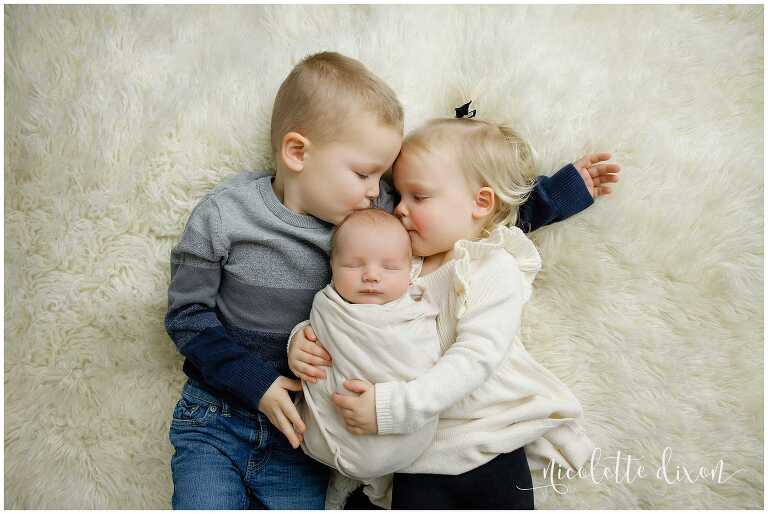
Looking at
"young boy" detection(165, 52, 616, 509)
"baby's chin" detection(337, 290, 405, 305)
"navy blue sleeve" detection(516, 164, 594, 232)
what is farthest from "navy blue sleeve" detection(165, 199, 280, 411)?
"navy blue sleeve" detection(516, 164, 594, 232)

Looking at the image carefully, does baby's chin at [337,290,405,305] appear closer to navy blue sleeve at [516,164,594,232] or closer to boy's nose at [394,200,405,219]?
boy's nose at [394,200,405,219]

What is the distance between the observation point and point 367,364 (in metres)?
1.14

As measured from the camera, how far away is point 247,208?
4.30 feet

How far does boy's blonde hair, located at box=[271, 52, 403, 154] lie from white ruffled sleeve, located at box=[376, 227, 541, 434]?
34cm

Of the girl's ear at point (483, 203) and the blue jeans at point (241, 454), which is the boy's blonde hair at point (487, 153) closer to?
the girl's ear at point (483, 203)

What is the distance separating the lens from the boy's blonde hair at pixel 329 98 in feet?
4.09

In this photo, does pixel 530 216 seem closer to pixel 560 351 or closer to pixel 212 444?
pixel 560 351

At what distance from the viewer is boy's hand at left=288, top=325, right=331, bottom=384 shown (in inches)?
46.9

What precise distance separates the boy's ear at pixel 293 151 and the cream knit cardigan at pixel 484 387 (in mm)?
364

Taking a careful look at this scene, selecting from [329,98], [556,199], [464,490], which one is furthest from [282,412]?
[556,199]

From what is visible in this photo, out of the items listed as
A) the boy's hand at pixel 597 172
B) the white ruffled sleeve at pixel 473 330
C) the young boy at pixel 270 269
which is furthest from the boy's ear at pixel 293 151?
the boy's hand at pixel 597 172

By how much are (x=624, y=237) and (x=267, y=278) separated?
2.69ft

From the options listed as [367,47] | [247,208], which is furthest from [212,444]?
[367,47]

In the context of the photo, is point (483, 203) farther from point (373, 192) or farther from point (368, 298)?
point (368, 298)
